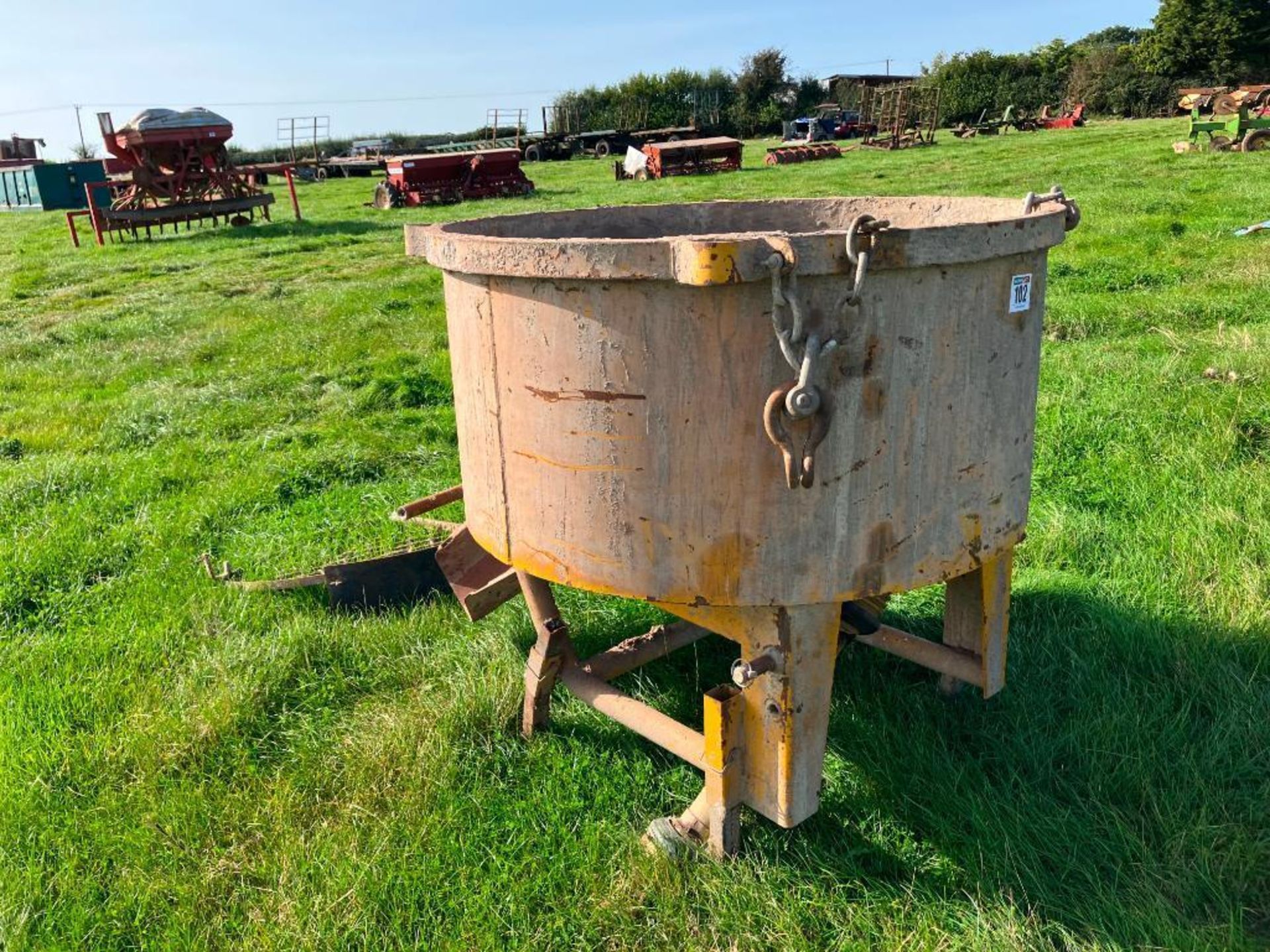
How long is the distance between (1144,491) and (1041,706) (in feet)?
5.09

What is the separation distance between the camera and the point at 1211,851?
2.21m

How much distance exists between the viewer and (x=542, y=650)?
8.93ft

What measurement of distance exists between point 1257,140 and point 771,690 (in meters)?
20.7

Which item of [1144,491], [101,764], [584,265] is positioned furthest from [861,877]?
[1144,491]

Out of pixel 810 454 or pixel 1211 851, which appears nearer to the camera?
pixel 810 454

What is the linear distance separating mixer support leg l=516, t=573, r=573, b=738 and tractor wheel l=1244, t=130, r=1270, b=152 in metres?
20.0

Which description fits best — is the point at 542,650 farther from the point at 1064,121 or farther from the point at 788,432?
the point at 1064,121

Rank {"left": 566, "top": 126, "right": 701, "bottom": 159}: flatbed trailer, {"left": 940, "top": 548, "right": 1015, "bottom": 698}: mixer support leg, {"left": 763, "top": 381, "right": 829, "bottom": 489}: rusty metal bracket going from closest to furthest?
{"left": 763, "top": 381, "right": 829, "bottom": 489}: rusty metal bracket
{"left": 940, "top": 548, "right": 1015, "bottom": 698}: mixer support leg
{"left": 566, "top": 126, "right": 701, "bottom": 159}: flatbed trailer

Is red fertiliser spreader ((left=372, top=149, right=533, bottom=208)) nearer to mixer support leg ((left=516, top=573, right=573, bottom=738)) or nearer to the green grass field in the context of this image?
the green grass field

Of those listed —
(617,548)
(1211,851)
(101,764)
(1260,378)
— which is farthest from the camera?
(1260,378)

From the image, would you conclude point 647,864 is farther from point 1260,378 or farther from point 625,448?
point 1260,378

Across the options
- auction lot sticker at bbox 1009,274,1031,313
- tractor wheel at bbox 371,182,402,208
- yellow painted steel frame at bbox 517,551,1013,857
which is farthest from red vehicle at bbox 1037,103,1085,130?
auction lot sticker at bbox 1009,274,1031,313

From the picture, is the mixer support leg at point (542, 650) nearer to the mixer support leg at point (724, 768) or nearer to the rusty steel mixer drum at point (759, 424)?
the rusty steel mixer drum at point (759, 424)

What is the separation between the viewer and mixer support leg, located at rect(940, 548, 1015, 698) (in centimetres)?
246
